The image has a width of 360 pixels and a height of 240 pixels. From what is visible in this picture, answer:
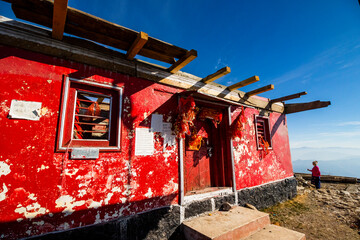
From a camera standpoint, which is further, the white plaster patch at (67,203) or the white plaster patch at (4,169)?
the white plaster patch at (67,203)

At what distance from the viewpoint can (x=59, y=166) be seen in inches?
121

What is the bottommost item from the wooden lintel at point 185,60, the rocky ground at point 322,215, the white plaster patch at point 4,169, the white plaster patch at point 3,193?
the rocky ground at point 322,215

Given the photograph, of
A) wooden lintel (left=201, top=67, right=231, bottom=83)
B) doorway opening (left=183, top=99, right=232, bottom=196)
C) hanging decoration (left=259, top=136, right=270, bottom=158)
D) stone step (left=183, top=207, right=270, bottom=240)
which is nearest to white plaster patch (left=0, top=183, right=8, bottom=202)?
stone step (left=183, top=207, right=270, bottom=240)

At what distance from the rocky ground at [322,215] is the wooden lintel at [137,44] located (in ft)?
20.3

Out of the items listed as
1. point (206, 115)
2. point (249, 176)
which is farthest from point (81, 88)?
point (249, 176)

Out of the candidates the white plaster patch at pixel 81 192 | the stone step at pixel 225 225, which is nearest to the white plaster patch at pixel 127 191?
the white plaster patch at pixel 81 192

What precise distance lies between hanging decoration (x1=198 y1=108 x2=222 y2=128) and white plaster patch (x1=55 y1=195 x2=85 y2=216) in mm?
4024

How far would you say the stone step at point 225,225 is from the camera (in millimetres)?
3586

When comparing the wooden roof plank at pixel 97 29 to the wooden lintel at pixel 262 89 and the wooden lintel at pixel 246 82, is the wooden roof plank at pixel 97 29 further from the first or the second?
the wooden lintel at pixel 262 89

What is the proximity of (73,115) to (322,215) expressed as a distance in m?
8.23

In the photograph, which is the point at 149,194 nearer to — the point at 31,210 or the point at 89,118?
the point at 31,210

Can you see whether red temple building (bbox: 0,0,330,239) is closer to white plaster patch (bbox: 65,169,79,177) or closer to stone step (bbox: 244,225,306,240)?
white plaster patch (bbox: 65,169,79,177)

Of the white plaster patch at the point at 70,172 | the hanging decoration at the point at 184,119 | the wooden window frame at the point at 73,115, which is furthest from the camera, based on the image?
the hanging decoration at the point at 184,119

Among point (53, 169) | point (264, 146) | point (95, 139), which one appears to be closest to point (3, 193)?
point (53, 169)
